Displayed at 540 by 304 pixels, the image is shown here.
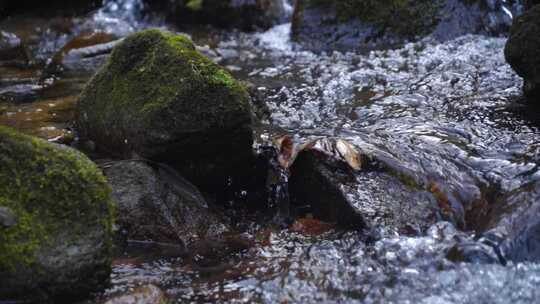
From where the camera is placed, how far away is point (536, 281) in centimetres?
387

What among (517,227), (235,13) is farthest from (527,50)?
(235,13)

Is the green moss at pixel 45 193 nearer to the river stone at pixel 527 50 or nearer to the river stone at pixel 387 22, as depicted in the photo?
the river stone at pixel 527 50

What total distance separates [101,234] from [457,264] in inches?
86.6

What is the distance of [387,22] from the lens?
9.59 meters

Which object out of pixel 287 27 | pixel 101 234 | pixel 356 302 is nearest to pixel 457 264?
pixel 356 302

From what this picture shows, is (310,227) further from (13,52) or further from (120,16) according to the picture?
(120,16)

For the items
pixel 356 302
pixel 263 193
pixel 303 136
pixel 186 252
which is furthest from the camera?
pixel 303 136

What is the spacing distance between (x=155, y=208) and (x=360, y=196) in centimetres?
148

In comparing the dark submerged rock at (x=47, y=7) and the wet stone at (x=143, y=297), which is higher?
the dark submerged rock at (x=47, y=7)

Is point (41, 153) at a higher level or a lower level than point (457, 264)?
higher

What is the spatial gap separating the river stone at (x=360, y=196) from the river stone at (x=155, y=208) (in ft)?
2.44

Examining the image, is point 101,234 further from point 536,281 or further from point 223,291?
point 536,281

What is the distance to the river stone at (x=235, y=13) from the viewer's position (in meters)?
11.2

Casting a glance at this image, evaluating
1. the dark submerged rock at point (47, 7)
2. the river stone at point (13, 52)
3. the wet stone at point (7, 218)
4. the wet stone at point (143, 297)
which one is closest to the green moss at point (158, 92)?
the wet stone at point (143, 297)
